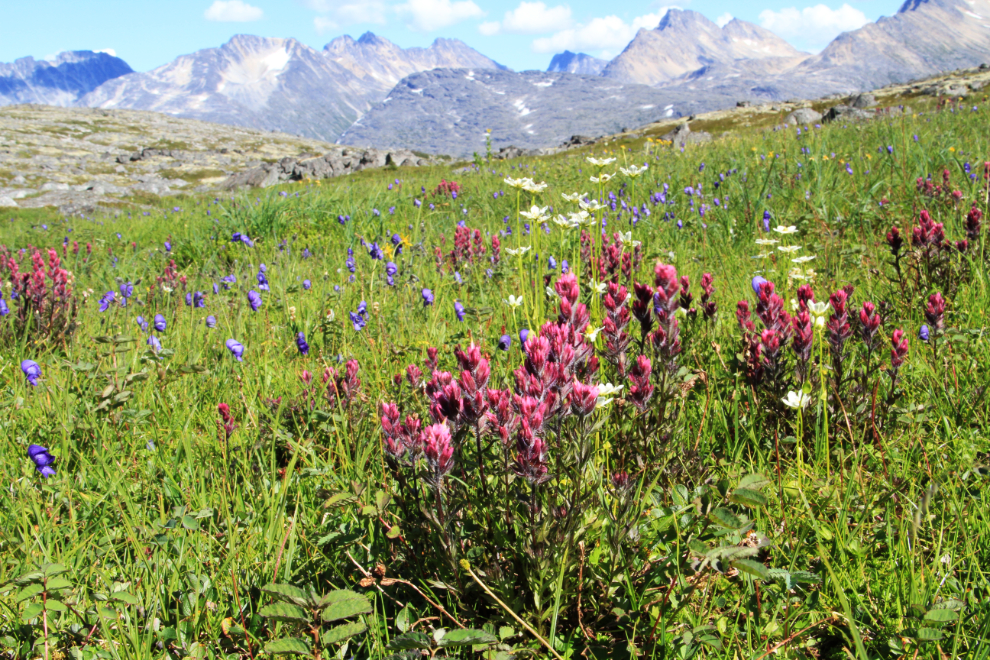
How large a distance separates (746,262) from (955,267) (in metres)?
1.30

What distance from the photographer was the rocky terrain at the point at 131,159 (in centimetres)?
3394

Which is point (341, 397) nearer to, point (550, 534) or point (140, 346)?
point (550, 534)

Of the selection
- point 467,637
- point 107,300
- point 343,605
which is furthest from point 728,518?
point 107,300

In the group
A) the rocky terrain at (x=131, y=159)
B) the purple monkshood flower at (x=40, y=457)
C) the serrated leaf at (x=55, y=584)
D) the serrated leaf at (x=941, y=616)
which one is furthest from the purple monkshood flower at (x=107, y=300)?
the rocky terrain at (x=131, y=159)

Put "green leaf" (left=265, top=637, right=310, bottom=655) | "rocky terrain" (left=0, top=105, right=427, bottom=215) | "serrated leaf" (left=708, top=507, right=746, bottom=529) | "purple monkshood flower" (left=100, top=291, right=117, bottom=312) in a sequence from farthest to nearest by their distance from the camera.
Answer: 1. "rocky terrain" (left=0, top=105, right=427, bottom=215)
2. "purple monkshood flower" (left=100, top=291, right=117, bottom=312)
3. "serrated leaf" (left=708, top=507, right=746, bottom=529)
4. "green leaf" (left=265, top=637, right=310, bottom=655)

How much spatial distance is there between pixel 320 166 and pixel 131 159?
37598mm

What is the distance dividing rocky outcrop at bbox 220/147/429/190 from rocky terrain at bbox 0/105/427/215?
3.2 inches

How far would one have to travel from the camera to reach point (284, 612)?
1226 mm

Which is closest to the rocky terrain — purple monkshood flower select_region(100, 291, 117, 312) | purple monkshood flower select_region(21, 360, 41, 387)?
purple monkshood flower select_region(100, 291, 117, 312)

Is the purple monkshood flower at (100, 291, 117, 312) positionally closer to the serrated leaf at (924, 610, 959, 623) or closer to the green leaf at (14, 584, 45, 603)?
the green leaf at (14, 584, 45, 603)

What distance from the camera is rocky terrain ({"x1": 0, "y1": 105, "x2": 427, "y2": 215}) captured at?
33.9 m

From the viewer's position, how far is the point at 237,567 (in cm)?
165

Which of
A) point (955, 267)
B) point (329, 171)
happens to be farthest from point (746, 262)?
point (329, 171)

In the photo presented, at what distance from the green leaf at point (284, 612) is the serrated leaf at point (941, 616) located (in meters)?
1.38
